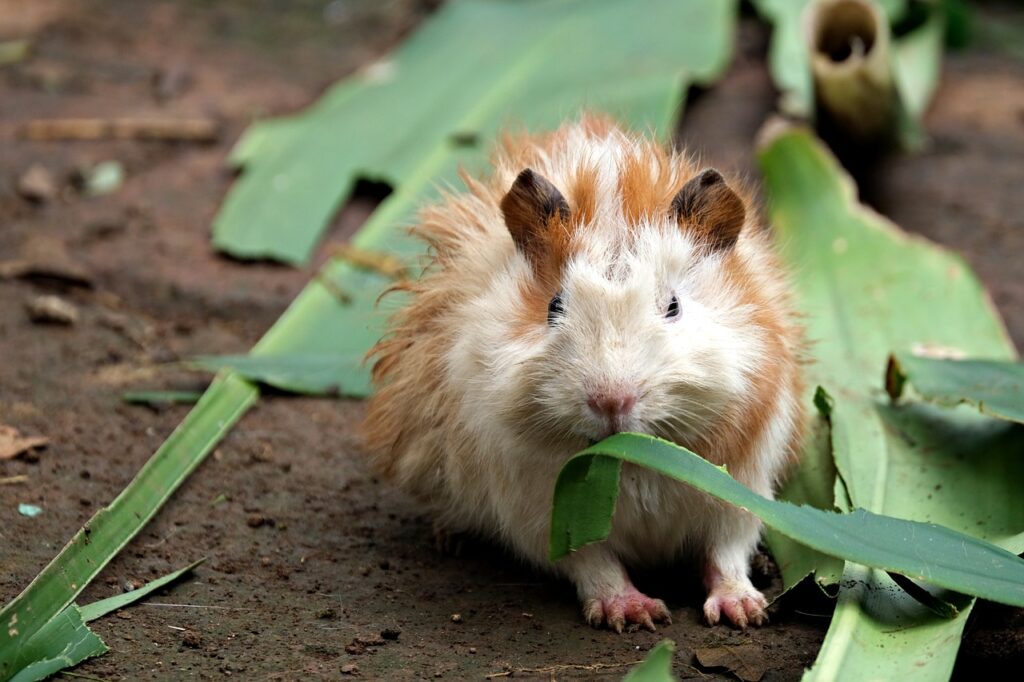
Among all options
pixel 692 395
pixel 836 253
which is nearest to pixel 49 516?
pixel 692 395

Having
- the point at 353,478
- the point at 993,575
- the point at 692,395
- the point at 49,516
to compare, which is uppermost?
the point at 692,395

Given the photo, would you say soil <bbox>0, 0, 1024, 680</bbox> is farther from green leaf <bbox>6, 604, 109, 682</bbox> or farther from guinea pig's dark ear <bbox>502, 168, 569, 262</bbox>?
guinea pig's dark ear <bbox>502, 168, 569, 262</bbox>

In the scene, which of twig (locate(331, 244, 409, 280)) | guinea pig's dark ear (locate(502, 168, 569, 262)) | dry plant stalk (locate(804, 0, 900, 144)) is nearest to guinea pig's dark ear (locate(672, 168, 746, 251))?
guinea pig's dark ear (locate(502, 168, 569, 262))

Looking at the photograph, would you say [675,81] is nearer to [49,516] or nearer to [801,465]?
[801,465]

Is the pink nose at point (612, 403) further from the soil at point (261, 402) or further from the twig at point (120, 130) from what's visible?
the twig at point (120, 130)

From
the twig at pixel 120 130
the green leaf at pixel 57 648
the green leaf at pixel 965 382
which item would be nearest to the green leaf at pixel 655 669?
the green leaf at pixel 57 648

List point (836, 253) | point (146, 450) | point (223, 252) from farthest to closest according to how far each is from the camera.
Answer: point (223, 252) < point (836, 253) < point (146, 450)

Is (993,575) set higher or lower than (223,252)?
higher
